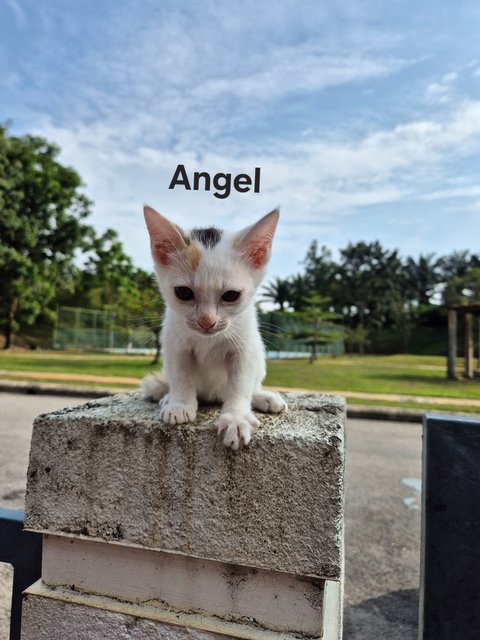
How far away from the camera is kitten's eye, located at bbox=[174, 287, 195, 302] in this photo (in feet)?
4.42

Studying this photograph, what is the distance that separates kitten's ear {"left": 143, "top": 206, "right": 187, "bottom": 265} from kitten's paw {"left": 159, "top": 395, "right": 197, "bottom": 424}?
415mm

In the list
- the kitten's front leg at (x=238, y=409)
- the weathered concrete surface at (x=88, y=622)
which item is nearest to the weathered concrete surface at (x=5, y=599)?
the weathered concrete surface at (x=88, y=622)

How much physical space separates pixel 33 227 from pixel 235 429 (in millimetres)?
23468

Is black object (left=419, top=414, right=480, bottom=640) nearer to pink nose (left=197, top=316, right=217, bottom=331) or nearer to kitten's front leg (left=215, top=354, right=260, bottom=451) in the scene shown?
kitten's front leg (left=215, top=354, right=260, bottom=451)

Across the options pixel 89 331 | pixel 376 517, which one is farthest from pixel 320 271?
pixel 376 517

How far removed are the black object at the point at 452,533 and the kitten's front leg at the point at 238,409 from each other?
1.60 ft

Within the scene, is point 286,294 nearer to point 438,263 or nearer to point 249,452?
point 438,263

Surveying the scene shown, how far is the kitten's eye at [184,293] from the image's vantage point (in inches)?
53.0

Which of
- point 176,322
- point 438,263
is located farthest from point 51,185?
point 438,263

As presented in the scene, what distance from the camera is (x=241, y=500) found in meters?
1.15

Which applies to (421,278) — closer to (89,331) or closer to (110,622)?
(89,331)

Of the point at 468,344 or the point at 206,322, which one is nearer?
the point at 206,322

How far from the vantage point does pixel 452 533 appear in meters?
1.23

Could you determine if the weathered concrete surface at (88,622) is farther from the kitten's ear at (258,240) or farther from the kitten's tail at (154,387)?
the kitten's ear at (258,240)
